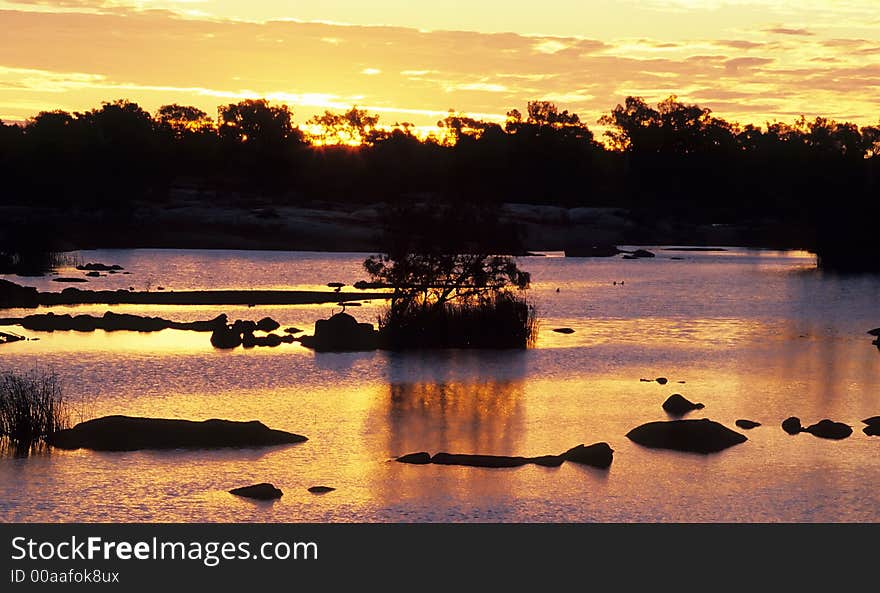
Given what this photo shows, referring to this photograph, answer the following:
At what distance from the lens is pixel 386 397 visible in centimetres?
3219

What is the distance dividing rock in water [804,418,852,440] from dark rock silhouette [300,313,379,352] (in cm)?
1860

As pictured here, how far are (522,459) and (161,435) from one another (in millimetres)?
7608

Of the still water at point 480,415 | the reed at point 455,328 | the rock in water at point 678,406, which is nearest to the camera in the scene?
the still water at point 480,415

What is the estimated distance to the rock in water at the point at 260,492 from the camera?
20.9 m

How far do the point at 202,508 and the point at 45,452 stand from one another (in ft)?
19.1

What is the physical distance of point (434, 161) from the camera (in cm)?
16350

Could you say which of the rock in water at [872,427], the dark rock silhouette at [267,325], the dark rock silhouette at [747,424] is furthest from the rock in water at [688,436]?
the dark rock silhouette at [267,325]

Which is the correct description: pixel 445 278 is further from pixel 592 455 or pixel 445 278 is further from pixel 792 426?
pixel 592 455

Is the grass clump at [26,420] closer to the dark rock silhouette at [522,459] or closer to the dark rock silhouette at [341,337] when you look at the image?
the dark rock silhouette at [522,459]

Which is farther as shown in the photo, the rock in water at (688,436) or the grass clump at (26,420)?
the rock in water at (688,436)

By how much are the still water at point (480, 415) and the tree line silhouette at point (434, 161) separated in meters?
91.3

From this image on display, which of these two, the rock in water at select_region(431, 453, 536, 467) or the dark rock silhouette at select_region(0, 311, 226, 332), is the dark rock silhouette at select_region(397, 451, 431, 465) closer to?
the rock in water at select_region(431, 453, 536, 467)

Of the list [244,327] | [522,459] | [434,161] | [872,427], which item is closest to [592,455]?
[522,459]
